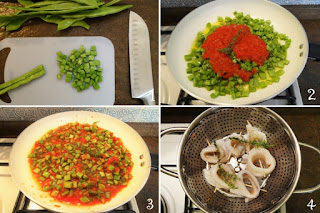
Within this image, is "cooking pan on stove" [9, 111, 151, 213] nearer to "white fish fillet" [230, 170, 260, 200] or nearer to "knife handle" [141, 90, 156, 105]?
"knife handle" [141, 90, 156, 105]

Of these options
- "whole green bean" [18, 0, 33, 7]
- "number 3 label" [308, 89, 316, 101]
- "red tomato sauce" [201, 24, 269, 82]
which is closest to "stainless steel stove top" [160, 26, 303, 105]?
"number 3 label" [308, 89, 316, 101]

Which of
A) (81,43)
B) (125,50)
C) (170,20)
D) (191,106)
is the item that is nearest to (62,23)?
(81,43)

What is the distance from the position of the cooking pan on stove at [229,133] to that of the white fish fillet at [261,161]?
0.04 metres

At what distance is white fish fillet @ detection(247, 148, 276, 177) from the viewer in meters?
1.11

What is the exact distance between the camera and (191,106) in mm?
1202

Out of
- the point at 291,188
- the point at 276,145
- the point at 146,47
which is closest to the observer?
the point at 291,188

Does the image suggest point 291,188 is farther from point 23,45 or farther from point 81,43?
point 23,45

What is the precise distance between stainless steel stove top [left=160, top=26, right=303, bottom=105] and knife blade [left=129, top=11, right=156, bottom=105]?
51mm

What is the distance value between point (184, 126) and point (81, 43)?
1.74ft

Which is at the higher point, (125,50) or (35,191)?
(125,50)

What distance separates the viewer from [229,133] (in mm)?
1233

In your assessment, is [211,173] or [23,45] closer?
[211,173]

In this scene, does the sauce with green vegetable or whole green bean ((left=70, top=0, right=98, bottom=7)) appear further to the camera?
whole green bean ((left=70, top=0, right=98, bottom=7))

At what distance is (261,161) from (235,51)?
389 millimetres
